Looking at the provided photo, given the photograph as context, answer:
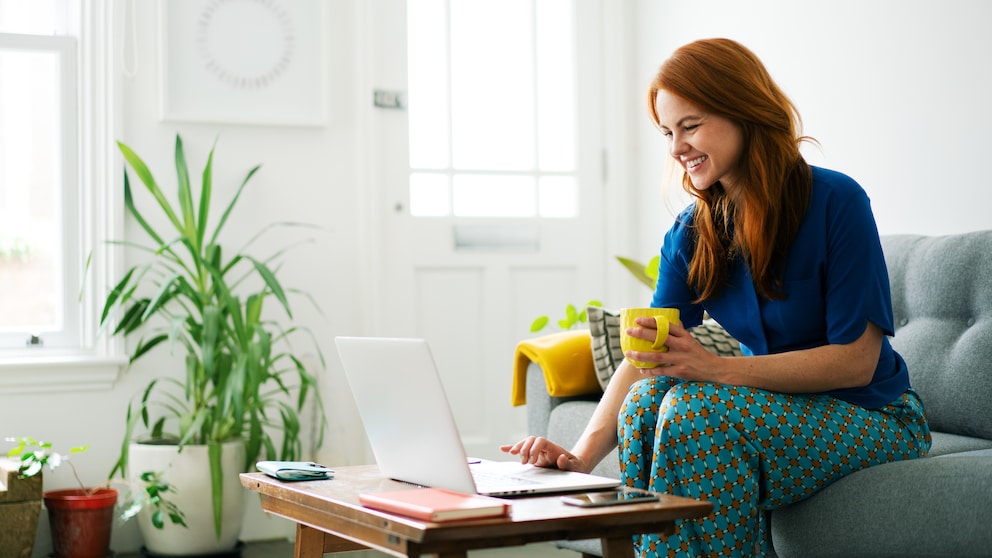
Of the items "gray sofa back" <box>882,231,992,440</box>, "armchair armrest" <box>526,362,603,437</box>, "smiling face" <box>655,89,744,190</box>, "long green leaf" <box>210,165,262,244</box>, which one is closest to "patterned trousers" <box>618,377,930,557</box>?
"smiling face" <box>655,89,744,190</box>

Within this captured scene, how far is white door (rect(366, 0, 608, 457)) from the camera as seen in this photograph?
3.82 metres

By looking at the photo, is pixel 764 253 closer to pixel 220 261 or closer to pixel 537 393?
pixel 537 393

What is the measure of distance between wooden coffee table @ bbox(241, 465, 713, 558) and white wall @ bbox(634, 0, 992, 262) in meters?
1.64

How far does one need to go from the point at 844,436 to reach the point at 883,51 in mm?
1590

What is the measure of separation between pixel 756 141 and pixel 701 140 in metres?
0.09

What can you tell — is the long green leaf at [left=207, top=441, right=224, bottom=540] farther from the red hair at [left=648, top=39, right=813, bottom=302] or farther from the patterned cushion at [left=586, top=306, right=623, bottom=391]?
the red hair at [left=648, top=39, right=813, bottom=302]

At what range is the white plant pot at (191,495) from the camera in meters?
3.13

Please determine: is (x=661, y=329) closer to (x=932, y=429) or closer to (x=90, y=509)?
(x=932, y=429)

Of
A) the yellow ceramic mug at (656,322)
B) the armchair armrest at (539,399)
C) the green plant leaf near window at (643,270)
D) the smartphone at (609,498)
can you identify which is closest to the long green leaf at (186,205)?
the armchair armrest at (539,399)

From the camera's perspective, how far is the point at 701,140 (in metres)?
1.80

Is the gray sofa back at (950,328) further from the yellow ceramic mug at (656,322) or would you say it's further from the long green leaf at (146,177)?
the long green leaf at (146,177)

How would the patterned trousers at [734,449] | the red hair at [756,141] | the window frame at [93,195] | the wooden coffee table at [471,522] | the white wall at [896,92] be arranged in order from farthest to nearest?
the window frame at [93,195]
the white wall at [896,92]
the red hair at [756,141]
the patterned trousers at [734,449]
the wooden coffee table at [471,522]

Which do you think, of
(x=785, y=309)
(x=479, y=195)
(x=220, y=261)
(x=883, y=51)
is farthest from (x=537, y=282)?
(x=785, y=309)

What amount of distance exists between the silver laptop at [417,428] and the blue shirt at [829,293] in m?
0.47
